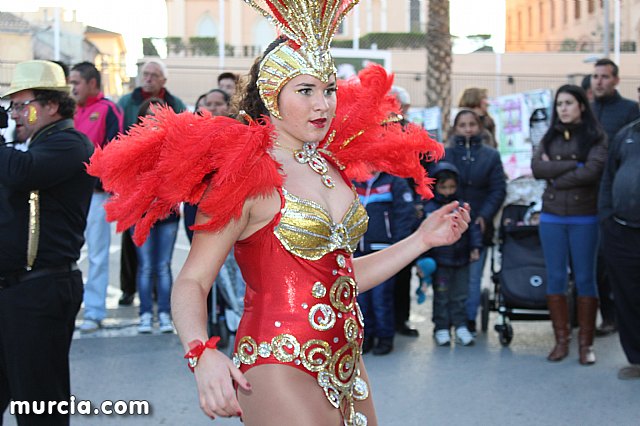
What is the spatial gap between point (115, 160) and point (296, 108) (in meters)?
0.64

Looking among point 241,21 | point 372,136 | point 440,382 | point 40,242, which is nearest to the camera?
point 372,136

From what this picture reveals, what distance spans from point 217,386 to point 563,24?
52.8 metres

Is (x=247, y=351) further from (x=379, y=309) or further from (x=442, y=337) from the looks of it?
(x=442, y=337)

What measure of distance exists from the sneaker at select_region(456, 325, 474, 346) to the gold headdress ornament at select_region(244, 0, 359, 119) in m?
4.95

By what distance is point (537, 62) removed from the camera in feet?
132

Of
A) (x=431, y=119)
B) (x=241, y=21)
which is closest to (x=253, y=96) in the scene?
(x=431, y=119)

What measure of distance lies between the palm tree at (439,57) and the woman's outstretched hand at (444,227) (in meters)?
10.6

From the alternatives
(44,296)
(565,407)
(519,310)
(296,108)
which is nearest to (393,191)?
(519,310)

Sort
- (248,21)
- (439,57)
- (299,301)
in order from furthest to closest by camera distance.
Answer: (248,21) < (439,57) < (299,301)

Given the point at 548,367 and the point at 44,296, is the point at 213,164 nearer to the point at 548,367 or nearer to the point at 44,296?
the point at 44,296

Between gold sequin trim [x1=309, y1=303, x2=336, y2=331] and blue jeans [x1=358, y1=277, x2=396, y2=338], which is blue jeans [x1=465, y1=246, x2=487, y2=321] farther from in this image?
gold sequin trim [x1=309, y1=303, x2=336, y2=331]

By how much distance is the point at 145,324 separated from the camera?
26.9ft

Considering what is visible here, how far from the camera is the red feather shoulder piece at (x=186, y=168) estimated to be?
9.54 ft

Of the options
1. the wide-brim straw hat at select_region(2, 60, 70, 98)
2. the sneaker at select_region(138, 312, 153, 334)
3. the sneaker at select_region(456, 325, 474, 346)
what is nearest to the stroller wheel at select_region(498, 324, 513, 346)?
the sneaker at select_region(456, 325, 474, 346)
